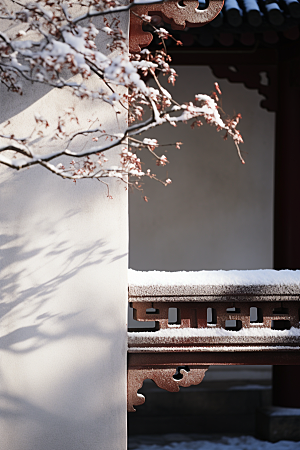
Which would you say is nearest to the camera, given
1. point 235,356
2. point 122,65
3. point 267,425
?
Answer: point 122,65

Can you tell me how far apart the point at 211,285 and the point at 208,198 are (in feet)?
7.63

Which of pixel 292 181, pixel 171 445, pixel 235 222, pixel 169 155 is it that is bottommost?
pixel 171 445

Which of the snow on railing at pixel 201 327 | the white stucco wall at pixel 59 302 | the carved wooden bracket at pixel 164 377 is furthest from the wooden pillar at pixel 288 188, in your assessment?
the white stucco wall at pixel 59 302

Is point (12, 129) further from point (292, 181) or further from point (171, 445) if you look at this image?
point (171, 445)

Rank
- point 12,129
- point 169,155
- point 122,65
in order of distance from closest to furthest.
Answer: point 122,65
point 12,129
point 169,155

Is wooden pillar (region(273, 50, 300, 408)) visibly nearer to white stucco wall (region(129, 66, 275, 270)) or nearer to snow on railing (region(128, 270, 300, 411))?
white stucco wall (region(129, 66, 275, 270))

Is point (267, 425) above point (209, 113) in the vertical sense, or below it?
below

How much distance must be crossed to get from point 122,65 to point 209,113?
41 centimetres

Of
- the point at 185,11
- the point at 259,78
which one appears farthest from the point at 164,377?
the point at 259,78

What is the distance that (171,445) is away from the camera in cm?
398

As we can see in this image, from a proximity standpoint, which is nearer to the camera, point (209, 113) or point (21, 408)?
point (209, 113)

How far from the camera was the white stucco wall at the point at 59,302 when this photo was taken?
2316 mm

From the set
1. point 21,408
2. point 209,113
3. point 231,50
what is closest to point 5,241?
point 21,408

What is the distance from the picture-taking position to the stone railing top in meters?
2.38
